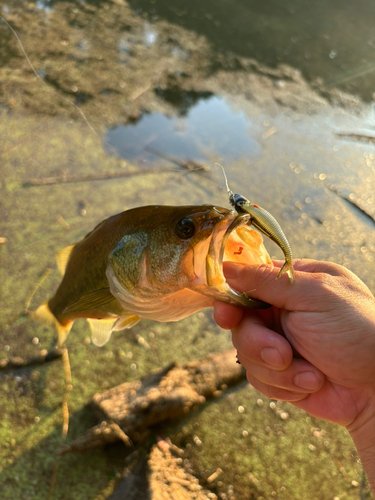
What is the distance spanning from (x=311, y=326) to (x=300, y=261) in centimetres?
34

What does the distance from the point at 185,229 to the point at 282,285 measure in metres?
0.40

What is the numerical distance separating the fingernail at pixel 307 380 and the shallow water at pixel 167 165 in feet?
3.20

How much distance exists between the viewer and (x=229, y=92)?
5.99m

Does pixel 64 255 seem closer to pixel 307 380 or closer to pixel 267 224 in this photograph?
pixel 267 224

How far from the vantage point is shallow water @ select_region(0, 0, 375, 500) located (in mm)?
2104

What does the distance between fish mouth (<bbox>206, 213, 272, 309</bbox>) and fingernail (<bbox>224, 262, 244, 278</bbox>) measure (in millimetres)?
27

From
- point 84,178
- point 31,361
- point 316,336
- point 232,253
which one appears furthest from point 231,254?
point 84,178

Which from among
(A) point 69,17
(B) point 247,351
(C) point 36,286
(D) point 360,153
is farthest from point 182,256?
(A) point 69,17

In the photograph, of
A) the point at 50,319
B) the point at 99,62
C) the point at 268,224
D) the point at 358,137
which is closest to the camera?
the point at 268,224

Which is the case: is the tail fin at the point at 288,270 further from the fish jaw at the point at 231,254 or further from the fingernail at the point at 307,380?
the fingernail at the point at 307,380

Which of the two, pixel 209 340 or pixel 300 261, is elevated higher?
pixel 300 261

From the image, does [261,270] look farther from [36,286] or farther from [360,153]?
[360,153]

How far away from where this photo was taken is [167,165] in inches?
165

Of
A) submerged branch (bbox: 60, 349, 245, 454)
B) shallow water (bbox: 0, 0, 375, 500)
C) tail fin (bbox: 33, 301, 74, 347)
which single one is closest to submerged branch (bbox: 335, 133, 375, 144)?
shallow water (bbox: 0, 0, 375, 500)
